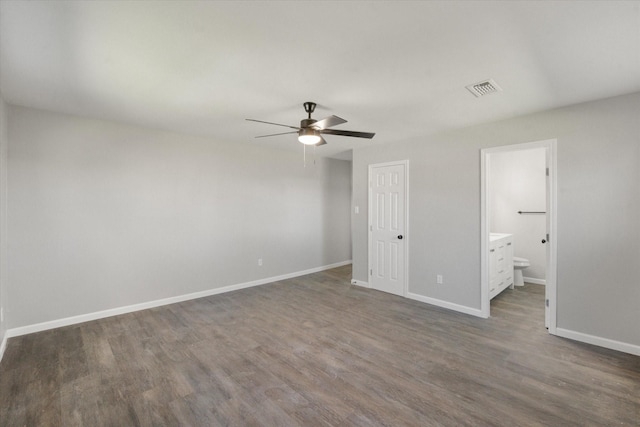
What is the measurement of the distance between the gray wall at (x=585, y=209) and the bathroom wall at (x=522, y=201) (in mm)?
2047

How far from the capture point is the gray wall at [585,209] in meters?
2.73

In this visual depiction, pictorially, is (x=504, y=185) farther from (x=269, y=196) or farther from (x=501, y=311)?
(x=269, y=196)

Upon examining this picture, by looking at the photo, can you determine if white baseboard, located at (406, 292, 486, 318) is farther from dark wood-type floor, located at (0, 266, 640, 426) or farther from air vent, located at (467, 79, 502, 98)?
air vent, located at (467, 79, 502, 98)

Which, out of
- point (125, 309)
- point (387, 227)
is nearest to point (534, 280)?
point (387, 227)

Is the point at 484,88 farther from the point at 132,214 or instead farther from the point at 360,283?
the point at 132,214

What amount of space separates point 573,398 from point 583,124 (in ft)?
8.61

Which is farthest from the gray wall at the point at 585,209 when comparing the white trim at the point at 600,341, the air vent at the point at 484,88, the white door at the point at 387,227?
the air vent at the point at 484,88

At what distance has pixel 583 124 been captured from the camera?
295cm

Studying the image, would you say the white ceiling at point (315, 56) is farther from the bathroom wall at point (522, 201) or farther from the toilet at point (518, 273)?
the toilet at point (518, 273)

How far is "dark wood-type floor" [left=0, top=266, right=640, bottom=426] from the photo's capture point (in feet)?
6.33

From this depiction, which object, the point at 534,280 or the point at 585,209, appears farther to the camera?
the point at 534,280

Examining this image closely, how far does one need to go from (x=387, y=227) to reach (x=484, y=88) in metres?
2.56

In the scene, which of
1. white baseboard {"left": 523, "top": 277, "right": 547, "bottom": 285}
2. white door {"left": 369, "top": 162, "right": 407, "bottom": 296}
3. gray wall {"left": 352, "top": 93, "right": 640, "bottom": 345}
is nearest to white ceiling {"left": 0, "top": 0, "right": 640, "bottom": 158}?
gray wall {"left": 352, "top": 93, "right": 640, "bottom": 345}

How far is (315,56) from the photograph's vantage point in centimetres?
209
